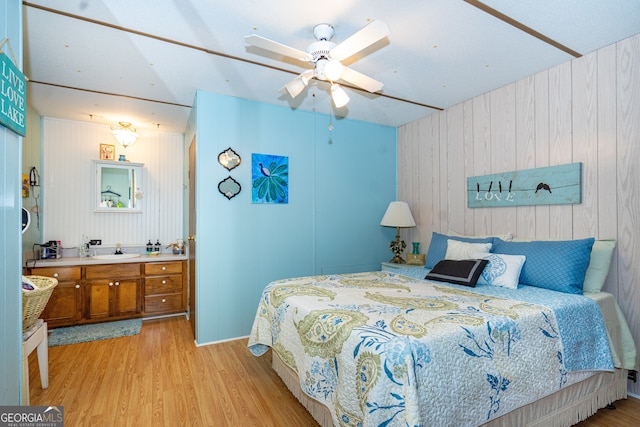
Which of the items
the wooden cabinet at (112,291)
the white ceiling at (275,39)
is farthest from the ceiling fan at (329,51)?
the wooden cabinet at (112,291)

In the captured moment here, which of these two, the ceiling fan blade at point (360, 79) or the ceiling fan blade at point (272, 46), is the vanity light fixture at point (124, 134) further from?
the ceiling fan blade at point (360, 79)

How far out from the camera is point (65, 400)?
217 centimetres

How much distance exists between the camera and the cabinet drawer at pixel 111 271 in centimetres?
366

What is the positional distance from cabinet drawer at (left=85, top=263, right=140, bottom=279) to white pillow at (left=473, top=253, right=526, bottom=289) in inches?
152

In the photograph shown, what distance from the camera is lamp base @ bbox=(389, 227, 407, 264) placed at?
397 cm

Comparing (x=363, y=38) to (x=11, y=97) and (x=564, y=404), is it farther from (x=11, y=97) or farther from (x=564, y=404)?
(x=564, y=404)

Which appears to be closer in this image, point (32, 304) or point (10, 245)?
point (10, 245)

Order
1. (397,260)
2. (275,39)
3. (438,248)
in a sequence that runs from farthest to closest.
Answer: (397,260) → (438,248) → (275,39)

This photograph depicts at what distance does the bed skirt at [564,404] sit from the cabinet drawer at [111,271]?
268 cm

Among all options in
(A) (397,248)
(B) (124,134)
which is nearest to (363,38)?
(A) (397,248)

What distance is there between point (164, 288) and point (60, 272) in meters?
1.10

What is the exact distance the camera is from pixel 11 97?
4.27 feet

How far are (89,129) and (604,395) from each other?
586 cm

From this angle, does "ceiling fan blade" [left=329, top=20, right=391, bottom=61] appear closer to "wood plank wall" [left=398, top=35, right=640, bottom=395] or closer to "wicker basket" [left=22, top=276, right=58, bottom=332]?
"wood plank wall" [left=398, top=35, right=640, bottom=395]
